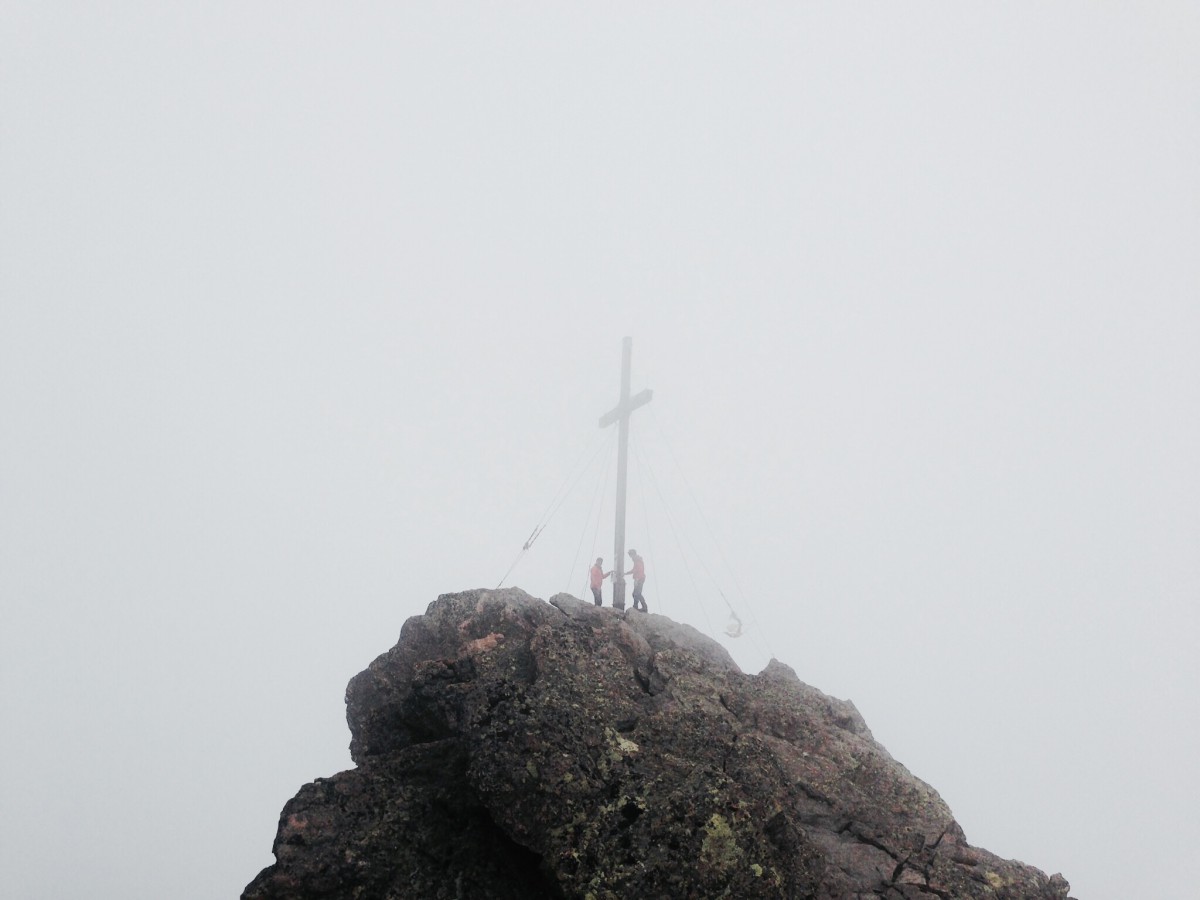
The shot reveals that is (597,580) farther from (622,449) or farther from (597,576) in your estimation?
(622,449)

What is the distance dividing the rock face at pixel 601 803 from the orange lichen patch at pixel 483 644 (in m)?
0.05

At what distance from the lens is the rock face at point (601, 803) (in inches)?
314

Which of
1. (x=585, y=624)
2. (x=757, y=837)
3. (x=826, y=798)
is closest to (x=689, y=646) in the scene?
(x=585, y=624)

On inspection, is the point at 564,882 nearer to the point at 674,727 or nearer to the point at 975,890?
the point at 674,727

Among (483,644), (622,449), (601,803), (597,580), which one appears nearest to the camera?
(601,803)

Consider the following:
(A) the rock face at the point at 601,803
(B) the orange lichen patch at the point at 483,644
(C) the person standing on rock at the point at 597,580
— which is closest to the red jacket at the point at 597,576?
(C) the person standing on rock at the point at 597,580

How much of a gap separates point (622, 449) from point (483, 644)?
552 inches

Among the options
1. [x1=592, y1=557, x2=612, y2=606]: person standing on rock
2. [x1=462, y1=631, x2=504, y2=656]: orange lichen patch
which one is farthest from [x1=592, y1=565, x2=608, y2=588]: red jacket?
[x1=462, y1=631, x2=504, y2=656]: orange lichen patch

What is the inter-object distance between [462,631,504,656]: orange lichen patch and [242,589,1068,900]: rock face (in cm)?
5

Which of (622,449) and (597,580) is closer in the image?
(597,580)

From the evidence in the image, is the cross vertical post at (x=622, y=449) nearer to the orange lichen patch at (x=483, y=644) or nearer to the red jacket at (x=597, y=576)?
the red jacket at (x=597, y=576)

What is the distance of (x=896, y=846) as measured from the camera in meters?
9.53

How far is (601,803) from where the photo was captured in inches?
328

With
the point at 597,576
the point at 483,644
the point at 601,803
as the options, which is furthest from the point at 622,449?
the point at 601,803
